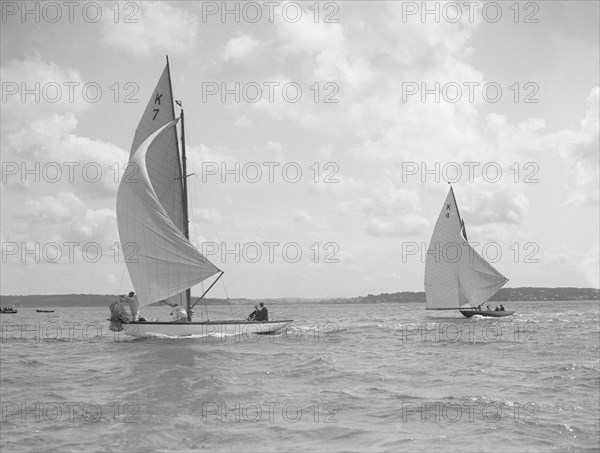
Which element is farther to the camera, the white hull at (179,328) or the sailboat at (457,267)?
the sailboat at (457,267)

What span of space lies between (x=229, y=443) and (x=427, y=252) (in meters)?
48.9

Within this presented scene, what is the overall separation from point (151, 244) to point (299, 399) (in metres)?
16.5

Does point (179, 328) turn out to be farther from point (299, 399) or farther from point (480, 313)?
point (480, 313)

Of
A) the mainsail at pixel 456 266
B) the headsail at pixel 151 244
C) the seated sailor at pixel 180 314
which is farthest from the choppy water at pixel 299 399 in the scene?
the mainsail at pixel 456 266

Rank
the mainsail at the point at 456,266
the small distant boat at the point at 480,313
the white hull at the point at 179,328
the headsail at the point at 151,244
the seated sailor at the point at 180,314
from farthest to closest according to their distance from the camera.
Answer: the small distant boat at the point at 480,313, the mainsail at the point at 456,266, the seated sailor at the point at 180,314, the headsail at the point at 151,244, the white hull at the point at 179,328

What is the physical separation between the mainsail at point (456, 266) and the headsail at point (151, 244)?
31280mm

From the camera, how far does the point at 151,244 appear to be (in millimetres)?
31125

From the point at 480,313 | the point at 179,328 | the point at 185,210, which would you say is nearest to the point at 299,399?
the point at 179,328

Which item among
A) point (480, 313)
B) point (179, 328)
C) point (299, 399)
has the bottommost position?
point (299, 399)

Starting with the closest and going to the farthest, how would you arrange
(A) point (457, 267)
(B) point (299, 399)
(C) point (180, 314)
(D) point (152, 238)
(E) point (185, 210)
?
1. (B) point (299, 399)
2. (D) point (152, 238)
3. (C) point (180, 314)
4. (E) point (185, 210)
5. (A) point (457, 267)

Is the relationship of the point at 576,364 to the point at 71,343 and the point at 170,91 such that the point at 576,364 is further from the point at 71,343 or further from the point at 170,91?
the point at 71,343

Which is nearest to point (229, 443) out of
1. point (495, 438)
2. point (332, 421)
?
point (332, 421)

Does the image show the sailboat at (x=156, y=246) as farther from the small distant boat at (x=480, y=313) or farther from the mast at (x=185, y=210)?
the small distant boat at (x=480, y=313)

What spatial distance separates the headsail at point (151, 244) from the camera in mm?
30797
